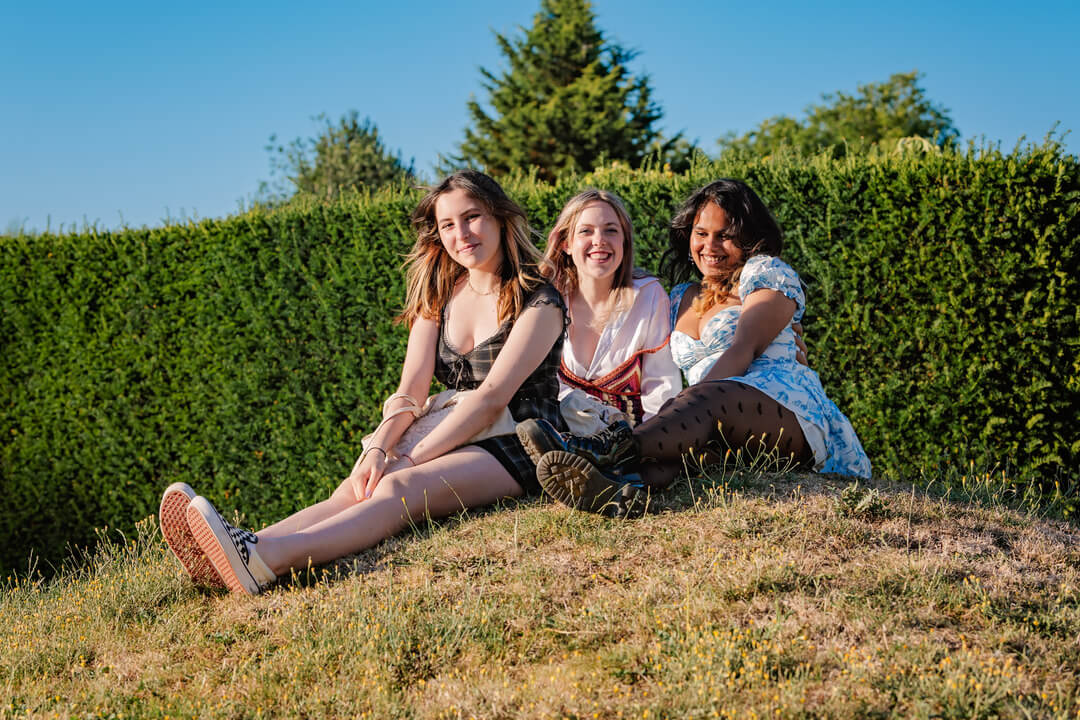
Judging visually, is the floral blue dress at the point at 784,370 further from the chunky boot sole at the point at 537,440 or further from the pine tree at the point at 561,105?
the pine tree at the point at 561,105

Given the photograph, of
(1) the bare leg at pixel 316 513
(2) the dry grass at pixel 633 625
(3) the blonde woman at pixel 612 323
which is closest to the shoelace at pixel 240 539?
(1) the bare leg at pixel 316 513

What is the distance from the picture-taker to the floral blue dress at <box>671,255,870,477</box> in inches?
175

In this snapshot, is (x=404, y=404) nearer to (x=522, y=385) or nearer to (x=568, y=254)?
(x=522, y=385)

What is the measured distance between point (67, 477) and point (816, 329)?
7.87 meters

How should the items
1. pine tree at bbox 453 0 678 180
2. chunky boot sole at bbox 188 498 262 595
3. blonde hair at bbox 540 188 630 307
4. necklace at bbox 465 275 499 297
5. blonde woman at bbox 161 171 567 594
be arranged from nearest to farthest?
chunky boot sole at bbox 188 498 262 595, blonde woman at bbox 161 171 567 594, necklace at bbox 465 275 499 297, blonde hair at bbox 540 188 630 307, pine tree at bbox 453 0 678 180

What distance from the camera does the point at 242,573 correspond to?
374cm

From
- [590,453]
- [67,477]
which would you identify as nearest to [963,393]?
[590,453]

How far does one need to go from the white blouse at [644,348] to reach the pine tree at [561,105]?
787 inches

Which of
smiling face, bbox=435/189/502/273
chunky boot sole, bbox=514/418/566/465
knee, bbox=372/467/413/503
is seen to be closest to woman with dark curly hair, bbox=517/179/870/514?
chunky boot sole, bbox=514/418/566/465

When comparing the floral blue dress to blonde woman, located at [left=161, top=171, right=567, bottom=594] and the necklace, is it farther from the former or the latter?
the necklace

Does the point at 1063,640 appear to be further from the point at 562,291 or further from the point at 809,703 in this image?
the point at 562,291

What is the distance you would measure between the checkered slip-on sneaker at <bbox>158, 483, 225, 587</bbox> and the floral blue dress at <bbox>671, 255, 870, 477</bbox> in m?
2.63

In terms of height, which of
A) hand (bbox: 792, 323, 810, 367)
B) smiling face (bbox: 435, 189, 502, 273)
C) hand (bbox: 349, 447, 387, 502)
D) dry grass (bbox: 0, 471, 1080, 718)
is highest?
smiling face (bbox: 435, 189, 502, 273)

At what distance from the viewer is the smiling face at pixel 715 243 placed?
486 centimetres
